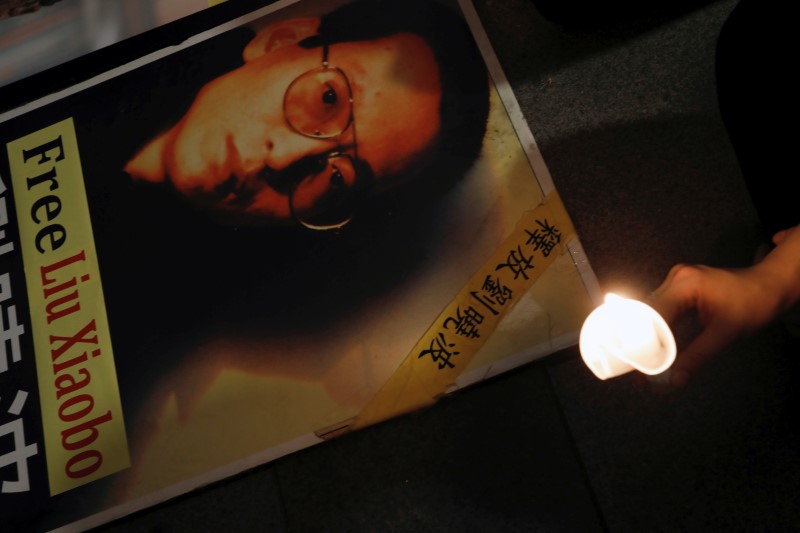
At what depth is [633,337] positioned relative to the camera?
38cm

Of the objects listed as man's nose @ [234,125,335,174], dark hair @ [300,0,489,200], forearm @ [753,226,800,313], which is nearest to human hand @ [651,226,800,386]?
forearm @ [753,226,800,313]

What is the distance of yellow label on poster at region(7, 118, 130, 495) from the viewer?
2.13 ft

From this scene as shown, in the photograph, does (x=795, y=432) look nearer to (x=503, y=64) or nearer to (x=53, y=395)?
(x=503, y=64)

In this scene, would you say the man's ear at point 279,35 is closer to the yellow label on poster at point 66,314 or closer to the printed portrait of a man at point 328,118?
the printed portrait of a man at point 328,118

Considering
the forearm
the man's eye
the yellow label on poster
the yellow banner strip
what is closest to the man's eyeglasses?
the man's eye

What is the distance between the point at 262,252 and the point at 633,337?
0.44 metres

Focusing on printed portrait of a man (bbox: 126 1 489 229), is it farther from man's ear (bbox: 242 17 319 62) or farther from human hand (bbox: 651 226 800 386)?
human hand (bbox: 651 226 800 386)

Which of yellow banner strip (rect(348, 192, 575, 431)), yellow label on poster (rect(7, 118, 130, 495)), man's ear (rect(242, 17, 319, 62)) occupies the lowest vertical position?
yellow banner strip (rect(348, 192, 575, 431))

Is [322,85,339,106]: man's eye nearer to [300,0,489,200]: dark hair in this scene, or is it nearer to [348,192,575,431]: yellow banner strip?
[300,0,489,200]: dark hair

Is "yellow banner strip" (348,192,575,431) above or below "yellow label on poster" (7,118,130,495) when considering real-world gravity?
below

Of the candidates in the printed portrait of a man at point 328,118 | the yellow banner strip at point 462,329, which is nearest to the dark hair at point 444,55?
the printed portrait of a man at point 328,118

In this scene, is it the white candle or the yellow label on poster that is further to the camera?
the yellow label on poster

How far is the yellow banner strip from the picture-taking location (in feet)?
2.05

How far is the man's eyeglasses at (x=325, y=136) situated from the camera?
2.20ft
